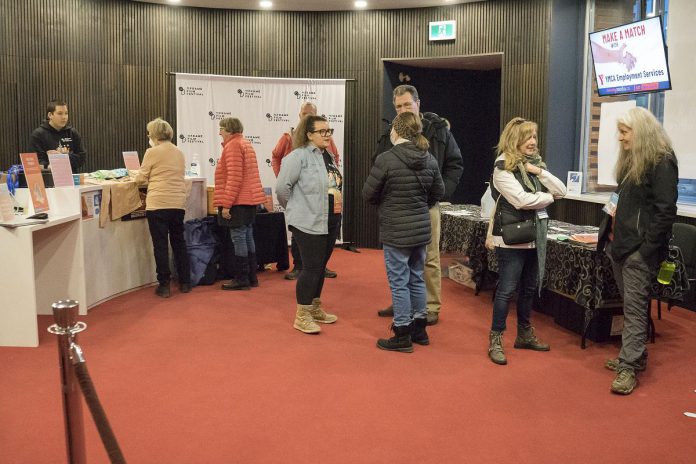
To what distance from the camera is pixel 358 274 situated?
21.7 feet

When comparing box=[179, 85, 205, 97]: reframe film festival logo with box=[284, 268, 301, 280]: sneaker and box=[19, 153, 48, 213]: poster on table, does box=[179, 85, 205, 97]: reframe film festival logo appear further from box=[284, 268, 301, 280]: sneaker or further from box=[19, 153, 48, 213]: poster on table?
box=[19, 153, 48, 213]: poster on table

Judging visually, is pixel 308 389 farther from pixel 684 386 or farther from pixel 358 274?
pixel 358 274

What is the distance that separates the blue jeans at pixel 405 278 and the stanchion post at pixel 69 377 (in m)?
2.33

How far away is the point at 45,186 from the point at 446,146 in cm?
287

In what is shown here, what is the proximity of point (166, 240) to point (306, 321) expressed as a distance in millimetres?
1716

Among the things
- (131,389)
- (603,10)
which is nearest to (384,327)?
(131,389)

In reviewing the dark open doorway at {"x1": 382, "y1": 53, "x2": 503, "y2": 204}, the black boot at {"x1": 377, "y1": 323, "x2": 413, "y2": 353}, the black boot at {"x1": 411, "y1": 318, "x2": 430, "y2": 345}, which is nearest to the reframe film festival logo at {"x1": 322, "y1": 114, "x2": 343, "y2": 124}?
the dark open doorway at {"x1": 382, "y1": 53, "x2": 503, "y2": 204}

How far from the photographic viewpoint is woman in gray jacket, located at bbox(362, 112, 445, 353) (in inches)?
153

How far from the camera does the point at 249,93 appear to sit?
25.6 ft

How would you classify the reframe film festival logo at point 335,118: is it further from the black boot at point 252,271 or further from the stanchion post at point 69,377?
the stanchion post at point 69,377

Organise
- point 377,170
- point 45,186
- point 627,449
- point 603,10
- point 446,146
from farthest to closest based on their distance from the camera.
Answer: point 603,10
point 45,186
point 446,146
point 377,170
point 627,449

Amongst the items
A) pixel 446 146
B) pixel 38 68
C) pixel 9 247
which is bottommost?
pixel 9 247

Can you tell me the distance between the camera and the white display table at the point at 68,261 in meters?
4.13

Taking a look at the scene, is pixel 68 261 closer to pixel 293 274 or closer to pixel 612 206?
pixel 293 274
